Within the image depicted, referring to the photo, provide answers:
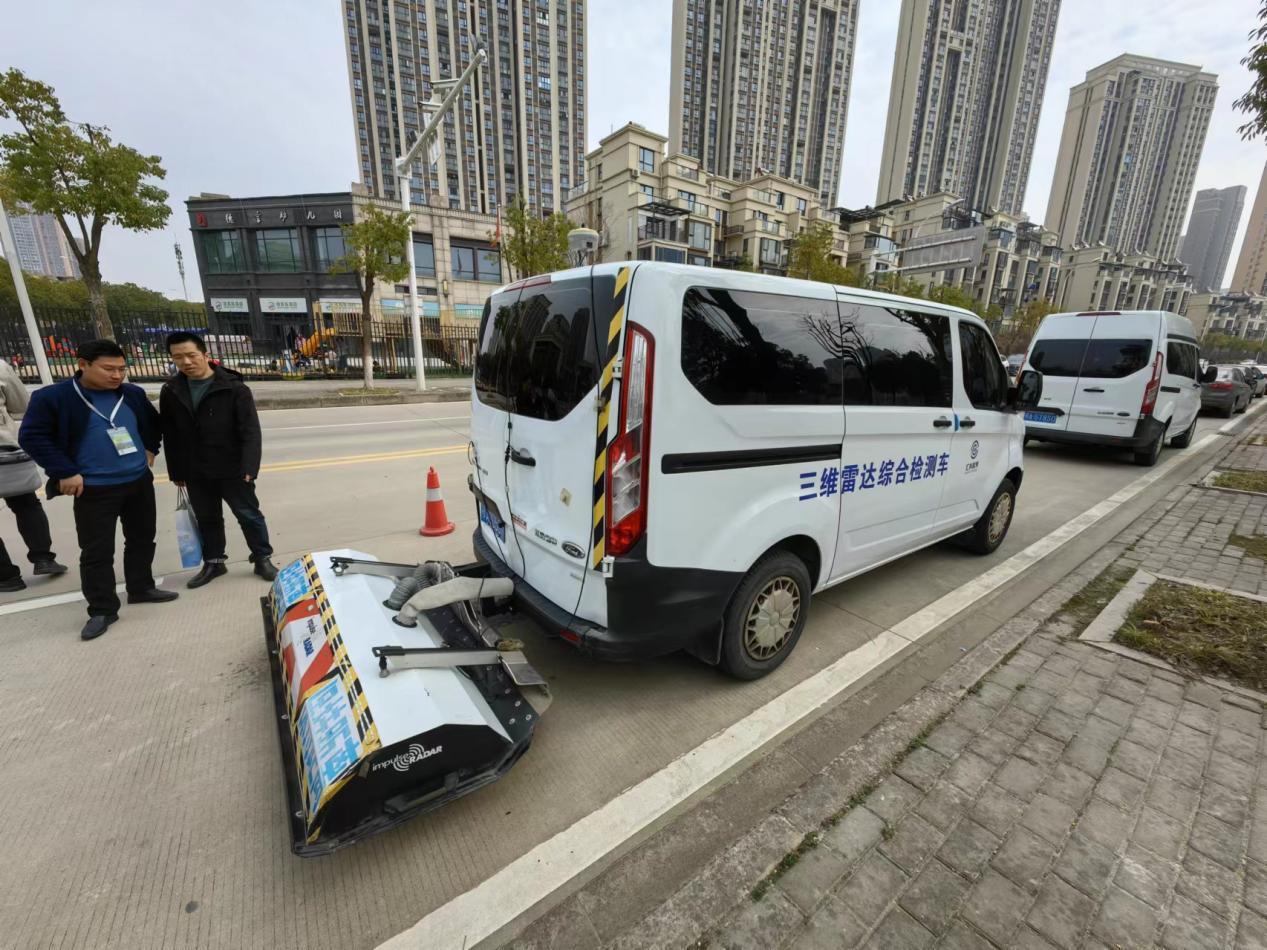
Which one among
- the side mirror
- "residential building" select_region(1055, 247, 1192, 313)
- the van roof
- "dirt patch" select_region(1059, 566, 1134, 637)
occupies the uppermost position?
"residential building" select_region(1055, 247, 1192, 313)

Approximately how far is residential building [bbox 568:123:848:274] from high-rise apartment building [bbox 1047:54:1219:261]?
85215 millimetres

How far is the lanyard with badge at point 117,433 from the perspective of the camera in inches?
130

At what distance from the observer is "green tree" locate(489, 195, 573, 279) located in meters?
20.6

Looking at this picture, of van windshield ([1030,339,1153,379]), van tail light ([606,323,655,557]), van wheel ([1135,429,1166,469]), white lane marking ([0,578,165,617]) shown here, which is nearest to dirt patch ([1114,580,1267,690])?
van tail light ([606,323,655,557])

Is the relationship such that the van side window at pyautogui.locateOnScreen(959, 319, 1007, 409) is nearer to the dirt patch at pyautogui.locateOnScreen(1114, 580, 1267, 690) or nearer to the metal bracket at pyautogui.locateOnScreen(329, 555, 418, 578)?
the dirt patch at pyautogui.locateOnScreen(1114, 580, 1267, 690)

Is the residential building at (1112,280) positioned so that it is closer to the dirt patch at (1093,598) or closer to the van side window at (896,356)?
the dirt patch at (1093,598)

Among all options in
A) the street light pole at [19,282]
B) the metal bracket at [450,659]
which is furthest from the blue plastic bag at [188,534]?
the street light pole at [19,282]

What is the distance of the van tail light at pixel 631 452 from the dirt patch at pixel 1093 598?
10.5 feet

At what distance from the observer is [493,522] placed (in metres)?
3.27

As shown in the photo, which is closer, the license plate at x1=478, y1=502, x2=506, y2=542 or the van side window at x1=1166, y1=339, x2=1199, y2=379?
the license plate at x1=478, y1=502, x2=506, y2=542

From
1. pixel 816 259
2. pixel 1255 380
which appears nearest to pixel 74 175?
pixel 816 259

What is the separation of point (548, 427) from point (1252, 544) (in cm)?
679

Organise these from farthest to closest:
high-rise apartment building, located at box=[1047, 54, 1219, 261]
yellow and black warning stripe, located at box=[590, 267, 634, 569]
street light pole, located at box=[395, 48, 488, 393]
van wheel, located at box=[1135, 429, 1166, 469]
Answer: high-rise apartment building, located at box=[1047, 54, 1219, 261] < street light pole, located at box=[395, 48, 488, 393] < van wheel, located at box=[1135, 429, 1166, 469] < yellow and black warning stripe, located at box=[590, 267, 634, 569]

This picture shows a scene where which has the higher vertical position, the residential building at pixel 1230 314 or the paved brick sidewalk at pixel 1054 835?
the residential building at pixel 1230 314
